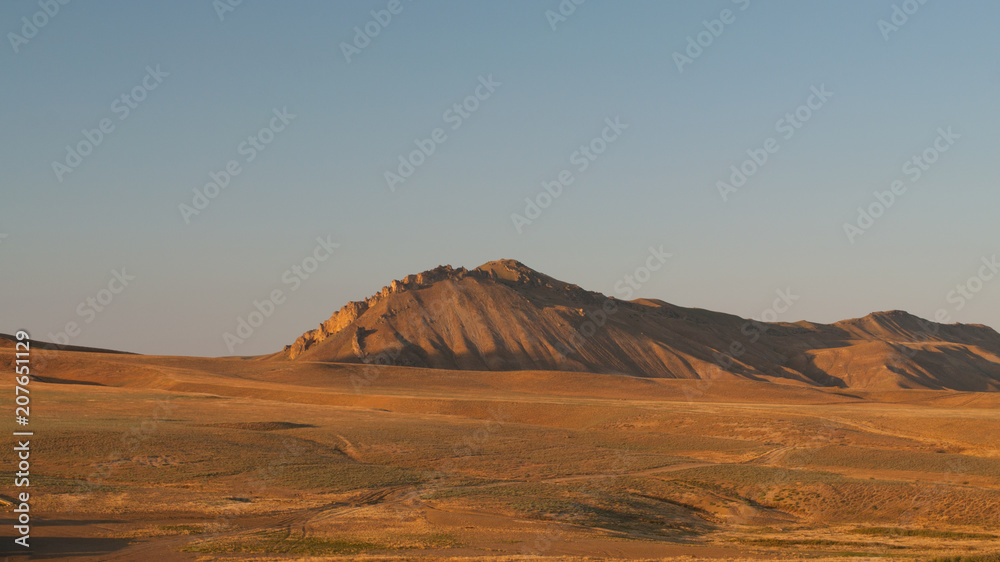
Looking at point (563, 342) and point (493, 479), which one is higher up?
point (563, 342)

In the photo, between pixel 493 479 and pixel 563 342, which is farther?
pixel 563 342

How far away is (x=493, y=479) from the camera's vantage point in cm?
3809

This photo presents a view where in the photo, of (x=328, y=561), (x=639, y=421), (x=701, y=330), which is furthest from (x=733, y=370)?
(x=328, y=561)

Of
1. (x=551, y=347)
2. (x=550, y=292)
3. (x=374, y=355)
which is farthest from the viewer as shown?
(x=550, y=292)

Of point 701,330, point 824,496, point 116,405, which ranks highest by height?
point 701,330

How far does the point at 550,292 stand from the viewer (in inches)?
5433

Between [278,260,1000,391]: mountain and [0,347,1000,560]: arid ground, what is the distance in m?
38.4

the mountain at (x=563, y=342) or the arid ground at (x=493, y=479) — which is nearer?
the arid ground at (x=493, y=479)

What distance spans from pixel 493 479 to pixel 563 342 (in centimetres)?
7944

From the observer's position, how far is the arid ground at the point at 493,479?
25078mm

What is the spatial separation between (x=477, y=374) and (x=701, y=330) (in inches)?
2430

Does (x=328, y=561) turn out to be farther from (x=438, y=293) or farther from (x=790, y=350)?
(x=790, y=350)

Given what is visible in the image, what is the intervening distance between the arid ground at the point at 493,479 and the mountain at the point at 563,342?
38415 mm

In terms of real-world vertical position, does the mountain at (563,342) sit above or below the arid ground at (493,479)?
above
